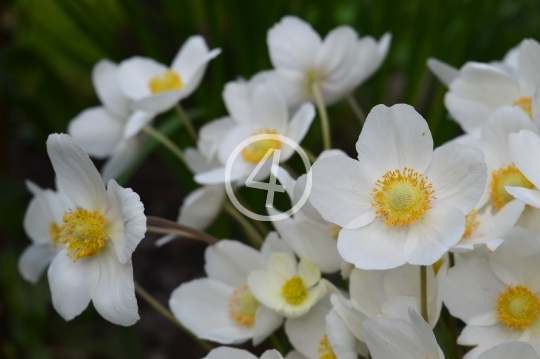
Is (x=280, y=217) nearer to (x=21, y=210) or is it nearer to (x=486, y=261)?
(x=486, y=261)

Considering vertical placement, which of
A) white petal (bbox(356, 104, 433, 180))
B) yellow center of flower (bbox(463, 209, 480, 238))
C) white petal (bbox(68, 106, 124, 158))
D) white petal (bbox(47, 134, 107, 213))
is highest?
white petal (bbox(47, 134, 107, 213))

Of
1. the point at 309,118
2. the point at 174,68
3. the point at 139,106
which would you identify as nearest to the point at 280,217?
the point at 309,118

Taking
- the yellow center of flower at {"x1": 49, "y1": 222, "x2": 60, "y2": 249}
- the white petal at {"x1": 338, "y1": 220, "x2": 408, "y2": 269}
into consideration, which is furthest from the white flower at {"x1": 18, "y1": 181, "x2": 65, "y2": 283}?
the white petal at {"x1": 338, "y1": 220, "x2": 408, "y2": 269}

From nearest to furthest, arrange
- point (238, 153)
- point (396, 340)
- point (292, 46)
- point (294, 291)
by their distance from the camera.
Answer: point (396, 340), point (294, 291), point (238, 153), point (292, 46)

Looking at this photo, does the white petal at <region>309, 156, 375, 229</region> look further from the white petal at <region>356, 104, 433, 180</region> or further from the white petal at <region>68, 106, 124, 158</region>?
the white petal at <region>68, 106, 124, 158</region>

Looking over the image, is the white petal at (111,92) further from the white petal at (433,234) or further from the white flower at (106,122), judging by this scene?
the white petal at (433,234)

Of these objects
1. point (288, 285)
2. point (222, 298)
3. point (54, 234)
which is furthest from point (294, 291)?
point (54, 234)

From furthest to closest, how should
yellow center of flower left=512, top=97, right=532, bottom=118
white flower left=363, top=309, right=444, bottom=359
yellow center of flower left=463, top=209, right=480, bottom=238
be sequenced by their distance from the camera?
1. yellow center of flower left=512, top=97, right=532, bottom=118
2. yellow center of flower left=463, top=209, right=480, bottom=238
3. white flower left=363, top=309, right=444, bottom=359

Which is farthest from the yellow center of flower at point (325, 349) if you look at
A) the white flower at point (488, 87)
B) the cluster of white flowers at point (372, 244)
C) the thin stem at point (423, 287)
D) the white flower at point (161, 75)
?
the white flower at point (161, 75)

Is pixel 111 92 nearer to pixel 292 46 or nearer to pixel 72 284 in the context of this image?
pixel 292 46
